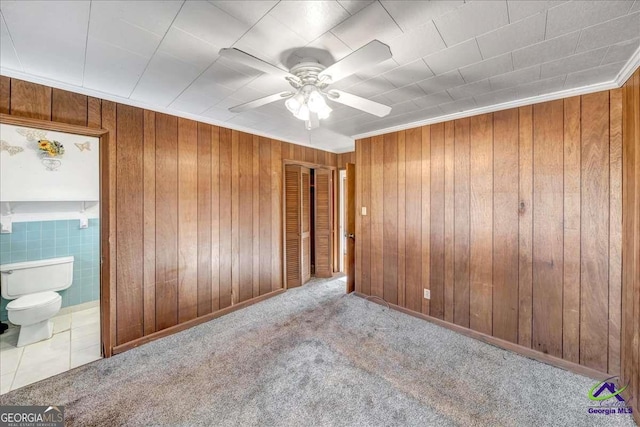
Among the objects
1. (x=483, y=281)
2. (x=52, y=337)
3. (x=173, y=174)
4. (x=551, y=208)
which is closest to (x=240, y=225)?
(x=173, y=174)

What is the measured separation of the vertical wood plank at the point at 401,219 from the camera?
3178 millimetres

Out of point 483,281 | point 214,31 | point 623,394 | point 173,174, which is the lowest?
point 623,394

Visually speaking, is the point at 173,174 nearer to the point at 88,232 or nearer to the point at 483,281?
the point at 88,232

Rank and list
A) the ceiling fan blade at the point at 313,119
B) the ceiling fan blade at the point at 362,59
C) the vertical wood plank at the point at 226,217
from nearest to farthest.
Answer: the ceiling fan blade at the point at 362,59 < the ceiling fan blade at the point at 313,119 < the vertical wood plank at the point at 226,217

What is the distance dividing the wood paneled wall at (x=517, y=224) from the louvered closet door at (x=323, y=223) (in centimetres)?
129

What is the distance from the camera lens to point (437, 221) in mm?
2900

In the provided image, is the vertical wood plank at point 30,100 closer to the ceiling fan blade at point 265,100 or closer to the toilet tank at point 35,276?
the ceiling fan blade at point 265,100

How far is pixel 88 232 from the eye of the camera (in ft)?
10.5

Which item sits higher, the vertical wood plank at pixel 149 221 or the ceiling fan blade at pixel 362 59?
the ceiling fan blade at pixel 362 59

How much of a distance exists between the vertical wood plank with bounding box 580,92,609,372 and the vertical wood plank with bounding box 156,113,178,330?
3815 millimetres

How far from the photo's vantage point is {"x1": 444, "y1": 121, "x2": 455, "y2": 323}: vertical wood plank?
2773 millimetres

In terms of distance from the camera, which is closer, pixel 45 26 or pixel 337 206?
pixel 45 26

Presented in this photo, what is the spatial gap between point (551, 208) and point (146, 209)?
12.5 feet

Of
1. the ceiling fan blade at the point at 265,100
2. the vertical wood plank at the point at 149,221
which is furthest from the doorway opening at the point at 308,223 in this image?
the ceiling fan blade at the point at 265,100
